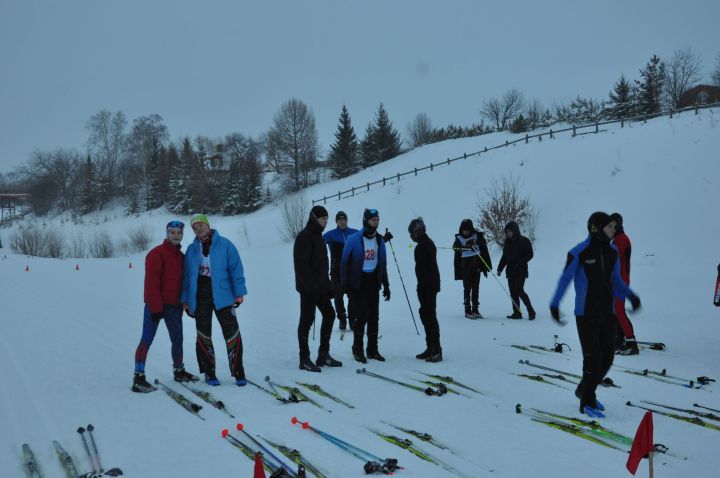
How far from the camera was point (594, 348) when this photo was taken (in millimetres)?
4562

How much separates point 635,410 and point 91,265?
91.4ft

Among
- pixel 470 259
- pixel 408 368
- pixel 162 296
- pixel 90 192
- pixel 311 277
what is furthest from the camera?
pixel 90 192

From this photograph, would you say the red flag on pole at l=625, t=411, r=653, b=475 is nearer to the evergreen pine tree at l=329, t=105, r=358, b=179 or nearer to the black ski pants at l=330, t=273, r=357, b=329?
the black ski pants at l=330, t=273, r=357, b=329

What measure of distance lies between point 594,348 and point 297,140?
49.3m

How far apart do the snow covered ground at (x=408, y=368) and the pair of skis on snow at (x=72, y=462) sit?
59 millimetres

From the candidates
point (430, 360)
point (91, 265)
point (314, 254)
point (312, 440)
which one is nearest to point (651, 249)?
point (430, 360)

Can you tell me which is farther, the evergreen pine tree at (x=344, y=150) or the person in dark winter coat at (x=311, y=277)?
the evergreen pine tree at (x=344, y=150)

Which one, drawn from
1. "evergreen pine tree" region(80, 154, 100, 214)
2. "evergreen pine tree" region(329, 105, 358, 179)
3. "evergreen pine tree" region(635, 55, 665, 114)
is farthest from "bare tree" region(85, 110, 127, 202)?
"evergreen pine tree" region(635, 55, 665, 114)

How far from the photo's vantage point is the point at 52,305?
13047 millimetres

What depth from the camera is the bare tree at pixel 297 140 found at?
2020 inches

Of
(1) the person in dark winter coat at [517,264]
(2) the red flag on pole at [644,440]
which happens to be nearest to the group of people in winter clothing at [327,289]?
(2) the red flag on pole at [644,440]

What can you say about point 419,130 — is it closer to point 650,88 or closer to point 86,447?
point 650,88

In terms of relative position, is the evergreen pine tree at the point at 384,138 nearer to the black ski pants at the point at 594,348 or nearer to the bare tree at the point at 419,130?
the bare tree at the point at 419,130

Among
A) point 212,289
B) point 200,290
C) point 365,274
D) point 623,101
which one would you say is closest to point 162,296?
point 200,290
